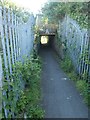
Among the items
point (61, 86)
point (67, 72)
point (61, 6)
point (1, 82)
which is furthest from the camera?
point (61, 6)

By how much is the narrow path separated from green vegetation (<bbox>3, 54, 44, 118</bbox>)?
283mm

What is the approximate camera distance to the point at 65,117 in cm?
538

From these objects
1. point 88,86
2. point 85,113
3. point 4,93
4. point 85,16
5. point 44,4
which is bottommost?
point 85,113

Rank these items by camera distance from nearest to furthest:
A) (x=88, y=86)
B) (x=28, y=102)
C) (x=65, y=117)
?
(x=65, y=117)
(x=28, y=102)
(x=88, y=86)

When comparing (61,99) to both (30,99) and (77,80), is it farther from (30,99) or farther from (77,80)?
(77,80)

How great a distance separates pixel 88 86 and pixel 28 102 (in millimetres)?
1843

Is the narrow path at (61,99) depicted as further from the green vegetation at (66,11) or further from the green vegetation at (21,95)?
the green vegetation at (66,11)

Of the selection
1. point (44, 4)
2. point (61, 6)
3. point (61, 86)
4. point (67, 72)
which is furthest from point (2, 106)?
point (44, 4)

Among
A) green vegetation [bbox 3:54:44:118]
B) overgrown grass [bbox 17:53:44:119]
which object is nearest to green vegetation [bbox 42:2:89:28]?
overgrown grass [bbox 17:53:44:119]

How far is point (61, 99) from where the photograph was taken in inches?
257

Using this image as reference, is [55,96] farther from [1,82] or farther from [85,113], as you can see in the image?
[1,82]

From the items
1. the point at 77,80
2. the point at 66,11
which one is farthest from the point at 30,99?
the point at 66,11

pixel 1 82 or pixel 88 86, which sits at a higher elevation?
pixel 1 82

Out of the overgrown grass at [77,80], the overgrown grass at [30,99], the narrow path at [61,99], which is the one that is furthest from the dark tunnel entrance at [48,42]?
the overgrown grass at [30,99]
